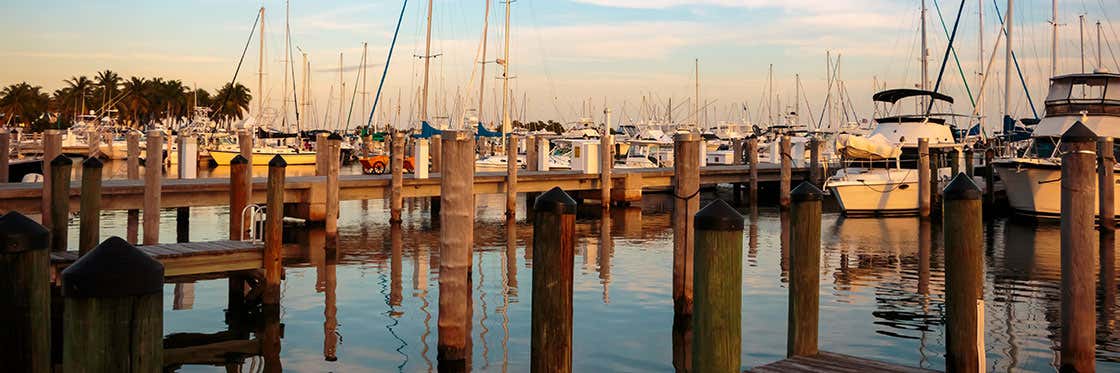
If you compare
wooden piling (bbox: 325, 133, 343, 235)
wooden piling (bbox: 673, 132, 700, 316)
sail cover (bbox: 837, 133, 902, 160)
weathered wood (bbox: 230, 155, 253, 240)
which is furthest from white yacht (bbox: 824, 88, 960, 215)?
weathered wood (bbox: 230, 155, 253, 240)

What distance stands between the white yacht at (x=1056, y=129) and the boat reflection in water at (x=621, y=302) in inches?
128

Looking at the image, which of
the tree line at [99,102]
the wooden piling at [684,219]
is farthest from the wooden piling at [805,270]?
the tree line at [99,102]

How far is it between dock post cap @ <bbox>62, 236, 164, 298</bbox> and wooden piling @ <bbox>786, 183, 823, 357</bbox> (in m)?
6.11

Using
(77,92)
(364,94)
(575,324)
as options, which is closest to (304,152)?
(364,94)

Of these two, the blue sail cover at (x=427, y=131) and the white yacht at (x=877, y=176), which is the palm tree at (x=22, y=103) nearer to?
the blue sail cover at (x=427, y=131)

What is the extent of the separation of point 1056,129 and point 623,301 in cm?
2010

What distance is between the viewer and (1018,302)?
52.3 feet

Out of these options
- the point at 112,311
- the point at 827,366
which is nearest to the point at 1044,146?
the point at 827,366

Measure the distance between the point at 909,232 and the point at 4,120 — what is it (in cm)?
10286

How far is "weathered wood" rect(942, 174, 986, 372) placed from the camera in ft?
26.9

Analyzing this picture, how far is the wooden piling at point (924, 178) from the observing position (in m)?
29.5

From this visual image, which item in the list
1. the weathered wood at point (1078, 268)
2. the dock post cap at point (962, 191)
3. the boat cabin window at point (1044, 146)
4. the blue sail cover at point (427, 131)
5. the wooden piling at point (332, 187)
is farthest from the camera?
the blue sail cover at point (427, 131)

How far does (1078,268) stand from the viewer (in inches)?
360

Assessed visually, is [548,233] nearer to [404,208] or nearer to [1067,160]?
[1067,160]
